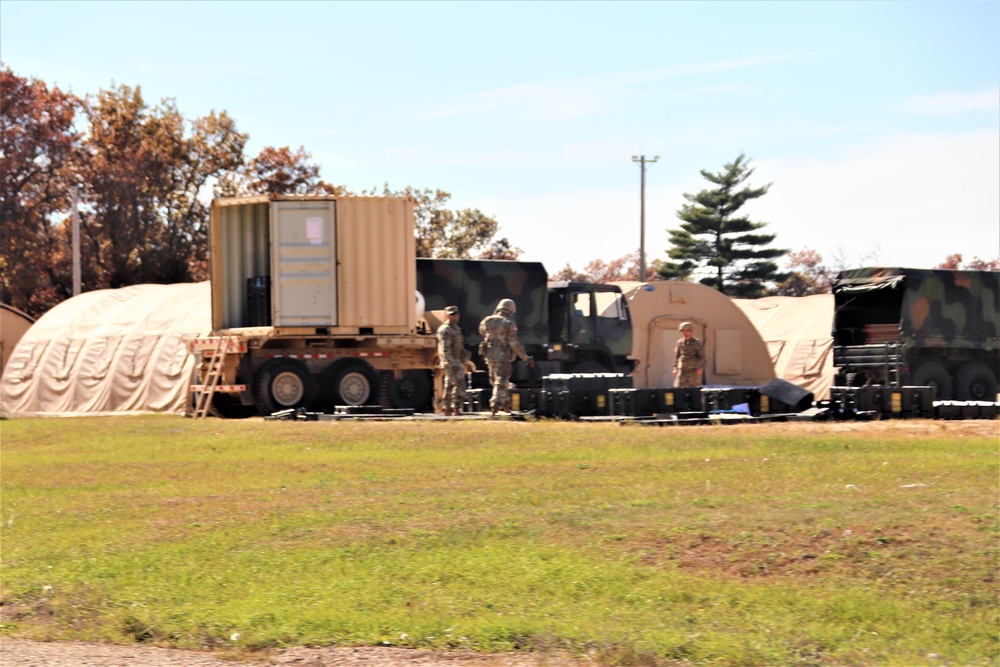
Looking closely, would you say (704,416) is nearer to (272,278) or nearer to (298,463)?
(298,463)

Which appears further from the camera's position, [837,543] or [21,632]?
[837,543]

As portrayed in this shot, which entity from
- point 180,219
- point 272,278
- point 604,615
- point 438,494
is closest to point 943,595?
point 604,615

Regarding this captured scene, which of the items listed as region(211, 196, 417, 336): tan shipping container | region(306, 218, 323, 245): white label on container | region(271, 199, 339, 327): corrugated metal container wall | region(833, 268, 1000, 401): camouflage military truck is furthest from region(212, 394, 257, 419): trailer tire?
region(833, 268, 1000, 401): camouflage military truck

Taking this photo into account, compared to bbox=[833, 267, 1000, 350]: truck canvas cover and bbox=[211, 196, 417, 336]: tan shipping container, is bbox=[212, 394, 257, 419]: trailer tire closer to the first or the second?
bbox=[211, 196, 417, 336]: tan shipping container

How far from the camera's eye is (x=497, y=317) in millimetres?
20719

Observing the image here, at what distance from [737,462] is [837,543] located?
4214mm

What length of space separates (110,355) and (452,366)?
12.2 m

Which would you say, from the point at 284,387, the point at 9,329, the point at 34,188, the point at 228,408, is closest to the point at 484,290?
the point at 284,387

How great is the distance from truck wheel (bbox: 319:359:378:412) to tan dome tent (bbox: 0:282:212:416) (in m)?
5.06

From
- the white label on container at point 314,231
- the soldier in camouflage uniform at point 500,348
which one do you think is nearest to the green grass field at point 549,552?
the soldier in camouflage uniform at point 500,348

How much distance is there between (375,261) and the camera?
24.1 meters

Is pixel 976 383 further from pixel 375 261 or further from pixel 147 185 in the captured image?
pixel 147 185

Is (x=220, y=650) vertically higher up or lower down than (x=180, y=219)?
lower down

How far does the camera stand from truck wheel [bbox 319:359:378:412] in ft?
78.3
